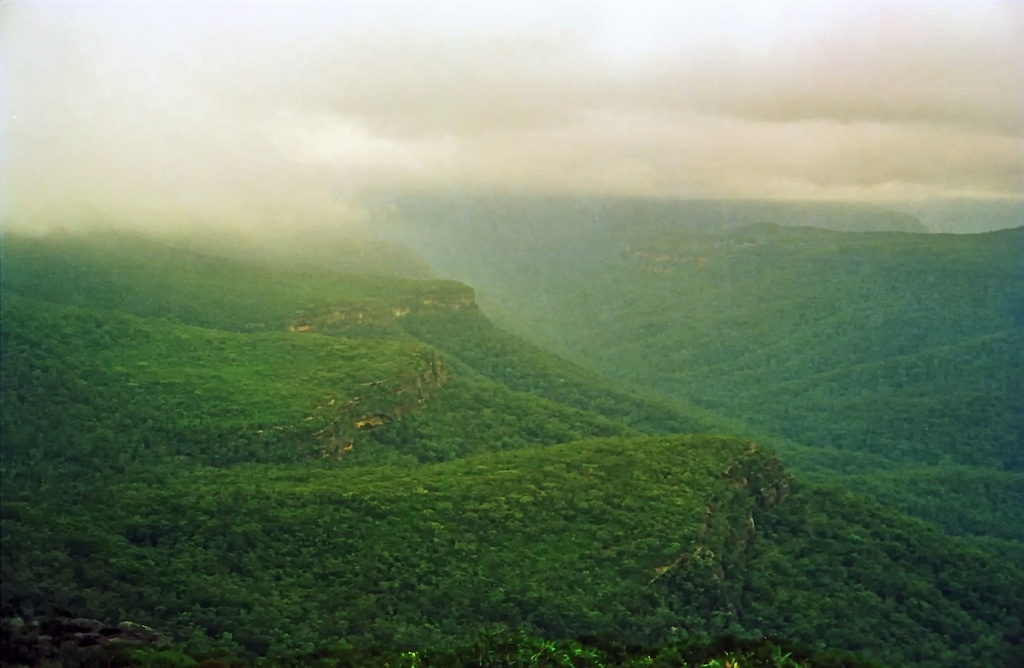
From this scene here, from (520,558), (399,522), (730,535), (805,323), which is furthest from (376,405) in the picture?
(805,323)

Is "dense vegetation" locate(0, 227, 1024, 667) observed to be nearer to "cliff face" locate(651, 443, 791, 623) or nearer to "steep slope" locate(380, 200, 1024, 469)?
"cliff face" locate(651, 443, 791, 623)

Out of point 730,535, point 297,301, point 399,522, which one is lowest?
point 730,535

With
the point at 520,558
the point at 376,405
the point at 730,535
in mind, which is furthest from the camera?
the point at 376,405

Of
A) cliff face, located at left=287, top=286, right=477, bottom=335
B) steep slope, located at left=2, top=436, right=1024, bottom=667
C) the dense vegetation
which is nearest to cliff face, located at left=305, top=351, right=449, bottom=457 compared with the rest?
the dense vegetation

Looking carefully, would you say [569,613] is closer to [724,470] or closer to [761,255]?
[724,470]

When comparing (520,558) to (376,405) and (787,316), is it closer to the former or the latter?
(376,405)

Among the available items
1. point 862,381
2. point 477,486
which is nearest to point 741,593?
point 477,486

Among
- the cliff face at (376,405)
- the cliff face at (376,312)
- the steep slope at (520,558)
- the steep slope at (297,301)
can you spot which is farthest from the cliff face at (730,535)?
the cliff face at (376,312)

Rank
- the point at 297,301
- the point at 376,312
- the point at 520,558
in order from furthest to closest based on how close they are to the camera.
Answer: the point at 376,312, the point at 297,301, the point at 520,558
